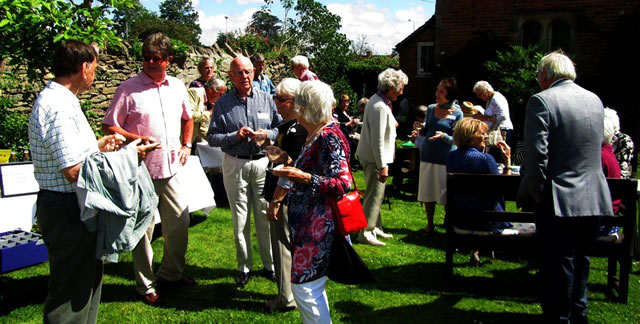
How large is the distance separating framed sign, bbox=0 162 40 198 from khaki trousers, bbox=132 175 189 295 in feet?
4.59

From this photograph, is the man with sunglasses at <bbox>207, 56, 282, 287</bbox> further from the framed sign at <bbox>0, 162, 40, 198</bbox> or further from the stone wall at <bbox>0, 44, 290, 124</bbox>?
the stone wall at <bbox>0, 44, 290, 124</bbox>

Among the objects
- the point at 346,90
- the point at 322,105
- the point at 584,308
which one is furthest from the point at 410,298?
the point at 346,90

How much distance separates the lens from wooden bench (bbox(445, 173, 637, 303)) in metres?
4.30

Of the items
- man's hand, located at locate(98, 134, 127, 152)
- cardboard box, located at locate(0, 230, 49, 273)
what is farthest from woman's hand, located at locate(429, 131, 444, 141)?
cardboard box, located at locate(0, 230, 49, 273)

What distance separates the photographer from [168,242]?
439 centimetres

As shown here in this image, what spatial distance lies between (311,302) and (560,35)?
15.9m

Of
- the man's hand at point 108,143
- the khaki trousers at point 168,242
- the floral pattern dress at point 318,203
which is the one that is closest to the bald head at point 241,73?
the khaki trousers at point 168,242

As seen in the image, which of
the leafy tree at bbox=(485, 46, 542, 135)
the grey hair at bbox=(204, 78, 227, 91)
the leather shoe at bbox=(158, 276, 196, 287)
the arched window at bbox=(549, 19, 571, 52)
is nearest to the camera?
the leather shoe at bbox=(158, 276, 196, 287)

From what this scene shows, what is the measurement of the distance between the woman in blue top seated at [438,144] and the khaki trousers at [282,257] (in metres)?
2.71

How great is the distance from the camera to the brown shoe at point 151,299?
13.7 feet

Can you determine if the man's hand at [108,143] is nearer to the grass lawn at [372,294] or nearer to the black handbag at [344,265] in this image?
the grass lawn at [372,294]

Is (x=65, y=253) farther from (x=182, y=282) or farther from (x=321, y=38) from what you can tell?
(x=321, y=38)

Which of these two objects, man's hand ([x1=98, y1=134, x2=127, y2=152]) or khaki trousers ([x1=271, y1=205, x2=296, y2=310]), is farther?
khaki trousers ([x1=271, y1=205, x2=296, y2=310])

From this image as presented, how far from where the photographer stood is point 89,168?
280 cm
